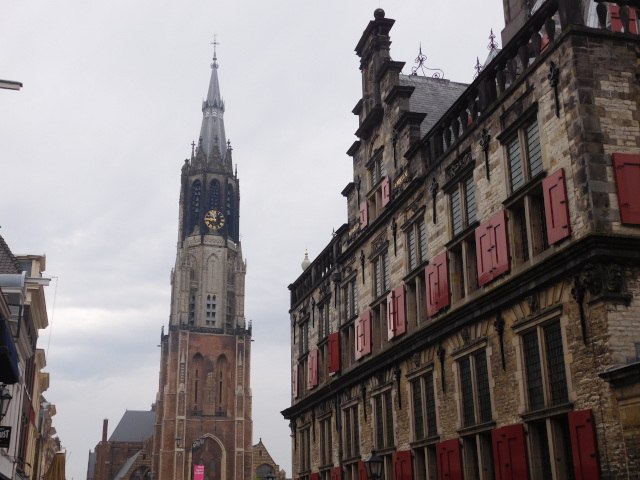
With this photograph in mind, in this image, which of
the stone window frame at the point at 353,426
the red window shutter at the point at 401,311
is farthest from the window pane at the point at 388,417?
the stone window frame at the point at 353,426

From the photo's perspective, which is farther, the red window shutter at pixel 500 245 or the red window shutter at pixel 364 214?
the red window shutter at pixel 364 214

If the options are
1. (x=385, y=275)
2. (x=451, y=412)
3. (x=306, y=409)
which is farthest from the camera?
(x=306, y=409)

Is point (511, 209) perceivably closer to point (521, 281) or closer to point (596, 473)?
point (521, 281)

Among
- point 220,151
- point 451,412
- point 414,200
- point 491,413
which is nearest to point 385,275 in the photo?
point 414,200

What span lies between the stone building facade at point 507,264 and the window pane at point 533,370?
39 mm

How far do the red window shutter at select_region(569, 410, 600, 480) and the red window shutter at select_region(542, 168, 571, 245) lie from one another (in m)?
3.58

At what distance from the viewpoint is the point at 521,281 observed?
16.7 meters

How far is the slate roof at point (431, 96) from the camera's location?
26391mm

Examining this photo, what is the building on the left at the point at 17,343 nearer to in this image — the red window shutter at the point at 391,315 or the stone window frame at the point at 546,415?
the red window shutter at the point at 391,315

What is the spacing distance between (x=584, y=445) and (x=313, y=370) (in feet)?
63.8

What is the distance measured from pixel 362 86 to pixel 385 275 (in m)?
8.24

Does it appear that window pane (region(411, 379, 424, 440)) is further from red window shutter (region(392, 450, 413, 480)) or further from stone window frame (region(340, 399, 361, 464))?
stone window frame (region(340, 399, 361, 464))

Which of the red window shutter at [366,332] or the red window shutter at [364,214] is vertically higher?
the red window shutter at [364,214]

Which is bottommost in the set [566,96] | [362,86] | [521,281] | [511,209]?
[521,281]
